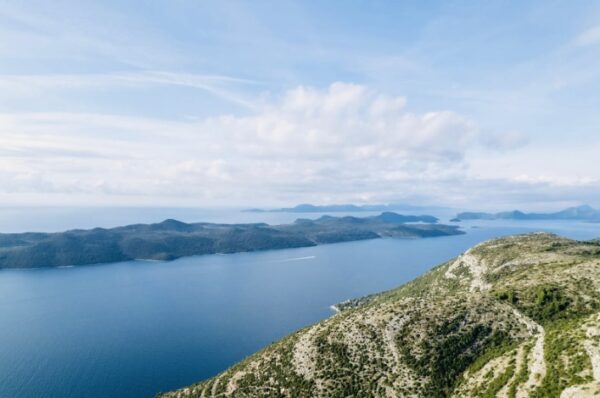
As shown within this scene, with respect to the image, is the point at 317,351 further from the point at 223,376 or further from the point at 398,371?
the point at 223,376

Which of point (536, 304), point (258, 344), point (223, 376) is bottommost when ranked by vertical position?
point (258, 344)

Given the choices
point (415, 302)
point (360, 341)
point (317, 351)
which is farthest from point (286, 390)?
point (415, 302)

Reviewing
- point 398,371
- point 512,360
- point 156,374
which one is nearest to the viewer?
point 512,360

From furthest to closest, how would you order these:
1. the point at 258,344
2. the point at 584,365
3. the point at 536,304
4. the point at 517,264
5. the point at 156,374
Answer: the point at 258,344 < the point at 156,374 < the point at 517,264 < the point at 536,304 < the point at 584,365

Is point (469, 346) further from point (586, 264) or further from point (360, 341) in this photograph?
point (586, 264)

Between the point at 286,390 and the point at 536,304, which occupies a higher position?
the point at 536,304

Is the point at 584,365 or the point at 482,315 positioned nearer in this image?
the point at 584,365
